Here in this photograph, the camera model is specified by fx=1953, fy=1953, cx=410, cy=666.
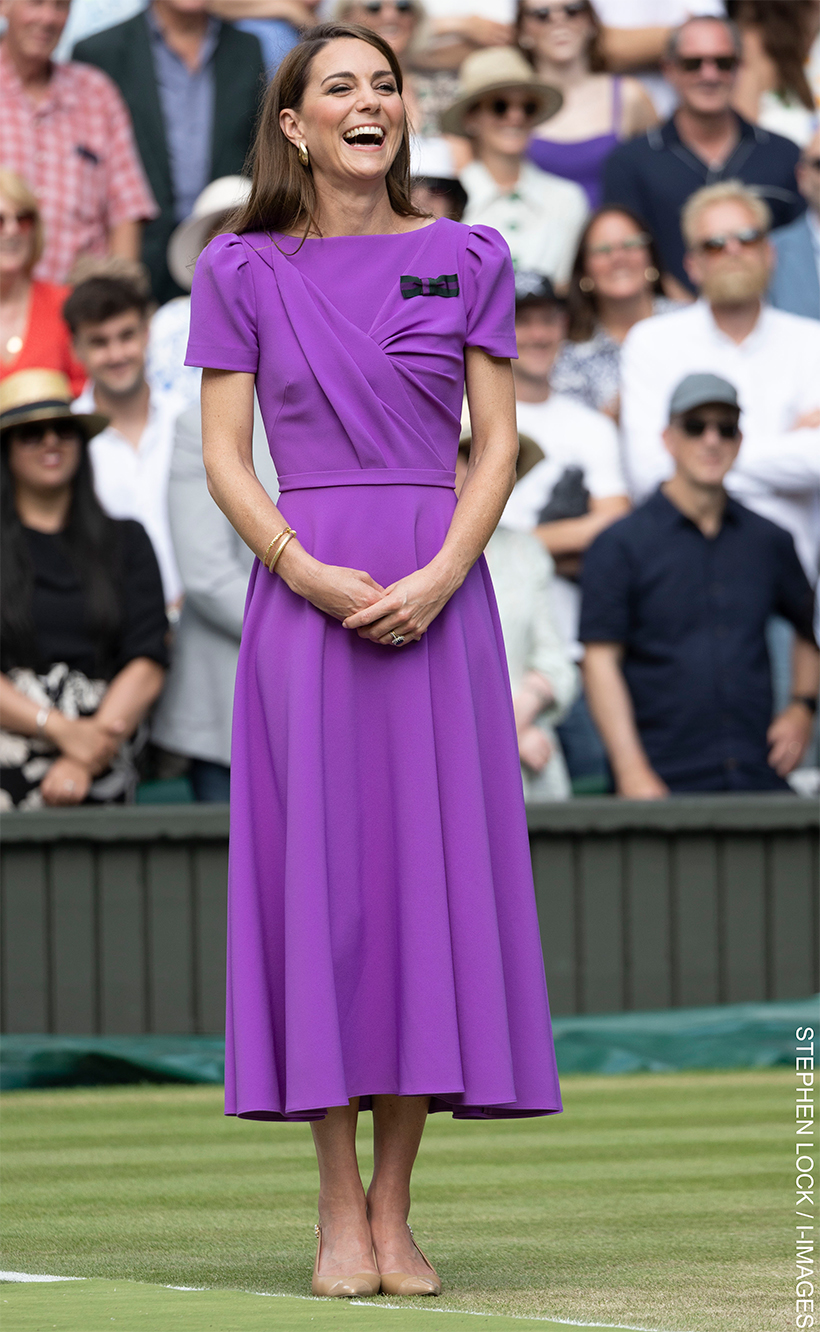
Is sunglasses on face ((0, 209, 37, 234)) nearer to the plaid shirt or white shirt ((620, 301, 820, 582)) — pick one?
the plaid shirt

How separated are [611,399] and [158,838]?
3.09 m

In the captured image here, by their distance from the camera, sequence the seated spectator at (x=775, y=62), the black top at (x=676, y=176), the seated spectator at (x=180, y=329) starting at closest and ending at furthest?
the seated spectator at (x=180, y=329)
the black top at (x=676, y=176)
the seated spectator at (x=775, y=62)

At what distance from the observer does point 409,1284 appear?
3209 millimetres

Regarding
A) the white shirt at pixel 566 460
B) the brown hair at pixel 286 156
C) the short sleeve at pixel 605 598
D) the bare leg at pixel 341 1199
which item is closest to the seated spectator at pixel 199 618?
the short sleeve at pixel 605 598

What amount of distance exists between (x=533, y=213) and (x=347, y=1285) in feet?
22.1

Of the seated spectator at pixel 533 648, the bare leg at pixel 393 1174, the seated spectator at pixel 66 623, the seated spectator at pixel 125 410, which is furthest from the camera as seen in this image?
the seated spectator at pixel 125 410

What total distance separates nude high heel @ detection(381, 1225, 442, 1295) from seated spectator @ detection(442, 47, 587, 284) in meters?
6.42

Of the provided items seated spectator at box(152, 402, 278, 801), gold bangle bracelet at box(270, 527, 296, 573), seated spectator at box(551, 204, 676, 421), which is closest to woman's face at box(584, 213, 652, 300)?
seated spectator at box(551, 204, 676, 421)

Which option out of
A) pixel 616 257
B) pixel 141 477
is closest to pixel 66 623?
pixel 141 477

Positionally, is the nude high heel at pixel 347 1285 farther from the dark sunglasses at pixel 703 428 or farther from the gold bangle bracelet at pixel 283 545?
the dark sunglasses at pixel 703 428

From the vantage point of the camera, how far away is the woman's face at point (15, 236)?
8.27 metres

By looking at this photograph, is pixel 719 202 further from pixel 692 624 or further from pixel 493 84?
pixel 692 624

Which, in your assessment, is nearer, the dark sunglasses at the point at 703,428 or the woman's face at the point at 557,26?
the dark sunglasses at the point at 703,428

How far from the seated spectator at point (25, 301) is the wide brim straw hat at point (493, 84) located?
212 cm
